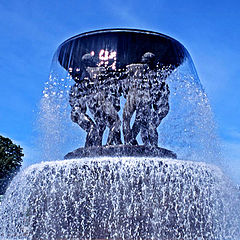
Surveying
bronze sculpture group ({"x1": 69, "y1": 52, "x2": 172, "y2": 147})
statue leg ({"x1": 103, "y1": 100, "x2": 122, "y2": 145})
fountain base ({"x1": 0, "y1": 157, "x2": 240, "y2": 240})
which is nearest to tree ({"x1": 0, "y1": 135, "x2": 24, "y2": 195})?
bronze sculpture group ({"x1": 69, "y1": 52, "x2": 172, "y2": 147})

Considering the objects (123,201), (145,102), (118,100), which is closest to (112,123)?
(118,100)

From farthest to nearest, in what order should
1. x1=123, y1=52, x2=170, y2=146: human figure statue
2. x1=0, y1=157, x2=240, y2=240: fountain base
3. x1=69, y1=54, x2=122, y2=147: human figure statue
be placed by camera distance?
x1=69, y1=54, x2=122, y2=147: human figure statue, x1=123, y1=52, x2=170, y2=146: human figure statue, x1=0, y1=157, x2=240, y2=240: fountain base

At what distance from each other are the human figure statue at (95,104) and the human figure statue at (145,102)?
16.4 inches

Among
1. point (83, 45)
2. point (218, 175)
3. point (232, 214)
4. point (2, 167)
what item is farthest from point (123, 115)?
point (2, 167)

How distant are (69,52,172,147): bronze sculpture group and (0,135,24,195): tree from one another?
20966 mm

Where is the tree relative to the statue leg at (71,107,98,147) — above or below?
above

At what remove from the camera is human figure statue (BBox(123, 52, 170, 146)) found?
10.5 meters

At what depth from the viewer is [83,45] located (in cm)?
1102

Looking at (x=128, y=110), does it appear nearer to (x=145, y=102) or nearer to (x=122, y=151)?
(x=145, y=102)

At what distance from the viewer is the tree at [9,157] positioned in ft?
102

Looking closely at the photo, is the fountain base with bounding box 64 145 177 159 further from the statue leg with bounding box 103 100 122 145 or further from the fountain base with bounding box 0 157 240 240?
the fountain base with bounding box 0 157 240 240

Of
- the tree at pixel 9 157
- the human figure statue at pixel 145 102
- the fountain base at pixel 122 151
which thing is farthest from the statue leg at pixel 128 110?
the tree at pixel 9 157

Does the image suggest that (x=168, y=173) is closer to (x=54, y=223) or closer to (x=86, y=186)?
(x=86, y=186)

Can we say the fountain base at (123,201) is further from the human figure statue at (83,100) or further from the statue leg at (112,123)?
the human figure statue at (83,100)
